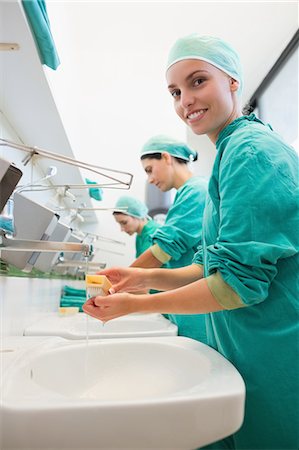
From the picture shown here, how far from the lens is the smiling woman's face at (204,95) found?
787 millimetres

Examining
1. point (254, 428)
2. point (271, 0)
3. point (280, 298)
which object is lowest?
point (254, 428)

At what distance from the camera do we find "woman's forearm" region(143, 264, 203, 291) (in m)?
0.92

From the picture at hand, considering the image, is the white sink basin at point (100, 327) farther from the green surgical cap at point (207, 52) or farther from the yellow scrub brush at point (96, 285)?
the green surgical cap at point (207, 52)

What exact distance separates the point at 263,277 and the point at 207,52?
0.59m

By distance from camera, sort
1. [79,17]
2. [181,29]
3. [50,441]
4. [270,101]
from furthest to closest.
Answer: [270,101] → [181,29] → [79,17] → [50,441]

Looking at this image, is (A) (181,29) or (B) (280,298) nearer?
(B) (280,298)

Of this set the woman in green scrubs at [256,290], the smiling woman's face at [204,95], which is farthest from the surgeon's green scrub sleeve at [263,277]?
the smiling woman's face at [204,95]

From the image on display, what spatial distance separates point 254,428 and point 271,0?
2.46 m

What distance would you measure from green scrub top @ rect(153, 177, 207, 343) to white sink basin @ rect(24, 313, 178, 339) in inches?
2.7

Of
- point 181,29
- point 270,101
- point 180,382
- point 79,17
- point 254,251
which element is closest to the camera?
point 254,251

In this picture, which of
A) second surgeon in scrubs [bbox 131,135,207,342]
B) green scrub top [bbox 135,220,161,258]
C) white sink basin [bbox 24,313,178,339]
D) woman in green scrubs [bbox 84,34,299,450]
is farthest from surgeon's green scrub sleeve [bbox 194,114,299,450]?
green scrub top [bbox 135,220,161,258]

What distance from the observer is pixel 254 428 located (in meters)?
0.62

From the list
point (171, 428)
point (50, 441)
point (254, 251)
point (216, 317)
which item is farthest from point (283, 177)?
point (50, 441)

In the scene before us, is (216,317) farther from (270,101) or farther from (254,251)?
(270,101)
